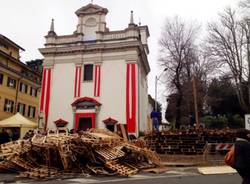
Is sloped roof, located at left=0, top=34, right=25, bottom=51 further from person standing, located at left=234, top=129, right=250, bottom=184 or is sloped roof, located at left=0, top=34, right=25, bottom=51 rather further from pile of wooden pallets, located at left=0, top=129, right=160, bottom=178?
person standing, located at left=234, top=129, right=250, bottom=184

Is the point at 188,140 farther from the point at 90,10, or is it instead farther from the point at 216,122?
the point at 90,10

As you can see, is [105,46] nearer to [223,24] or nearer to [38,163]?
[223,24]

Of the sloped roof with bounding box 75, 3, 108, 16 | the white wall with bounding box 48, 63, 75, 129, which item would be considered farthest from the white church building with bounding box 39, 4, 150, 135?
the sloped roof with bounding box 75, 3, 108, 16

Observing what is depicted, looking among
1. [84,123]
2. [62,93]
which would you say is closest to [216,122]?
[84,123]

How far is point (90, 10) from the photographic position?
113 feet

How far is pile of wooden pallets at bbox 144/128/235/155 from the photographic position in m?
18.8

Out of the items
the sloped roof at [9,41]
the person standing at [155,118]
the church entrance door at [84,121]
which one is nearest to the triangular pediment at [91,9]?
the sloped roof at [9,41]

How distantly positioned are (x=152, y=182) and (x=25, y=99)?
3563 cm

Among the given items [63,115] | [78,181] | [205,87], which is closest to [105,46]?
[63,115]

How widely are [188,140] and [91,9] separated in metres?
21.4

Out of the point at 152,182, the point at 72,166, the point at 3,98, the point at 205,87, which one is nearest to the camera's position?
the point at 152,182

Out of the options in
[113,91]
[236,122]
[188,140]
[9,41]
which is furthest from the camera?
[9,41]

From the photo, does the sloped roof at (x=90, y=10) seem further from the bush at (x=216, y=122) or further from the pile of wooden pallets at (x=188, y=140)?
the pile of wooden pallets at (x=188, y=140)

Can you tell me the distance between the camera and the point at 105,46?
31703mm
